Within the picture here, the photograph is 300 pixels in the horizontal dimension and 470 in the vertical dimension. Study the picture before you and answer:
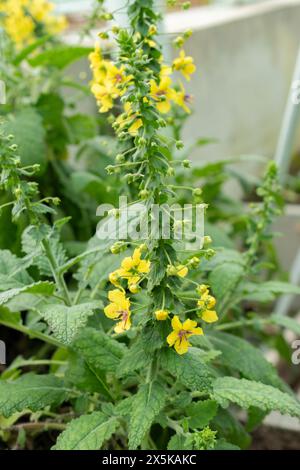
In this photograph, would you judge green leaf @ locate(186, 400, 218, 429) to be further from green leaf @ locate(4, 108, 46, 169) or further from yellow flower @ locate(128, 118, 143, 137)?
green leaf @ locate(4, 108, 46, 169)

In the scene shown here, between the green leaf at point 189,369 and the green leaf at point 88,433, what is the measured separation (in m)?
0.12

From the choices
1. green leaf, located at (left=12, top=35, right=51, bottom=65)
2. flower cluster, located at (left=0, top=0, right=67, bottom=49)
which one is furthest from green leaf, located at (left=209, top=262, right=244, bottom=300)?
flower cluster, located at (left=0, top=0, right=67, bottom=49)

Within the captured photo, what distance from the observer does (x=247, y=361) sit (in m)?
1.12

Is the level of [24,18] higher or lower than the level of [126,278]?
higher

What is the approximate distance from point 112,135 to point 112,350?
3.10ft

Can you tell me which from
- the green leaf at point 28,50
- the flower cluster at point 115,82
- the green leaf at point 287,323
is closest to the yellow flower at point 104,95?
the flower cluster at point 115,82

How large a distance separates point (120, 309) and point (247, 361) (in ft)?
1.16

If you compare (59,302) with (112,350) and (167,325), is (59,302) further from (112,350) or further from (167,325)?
(167,325)

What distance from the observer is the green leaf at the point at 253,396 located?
2.88 ft

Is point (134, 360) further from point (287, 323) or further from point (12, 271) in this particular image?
Result: point (287, 323)

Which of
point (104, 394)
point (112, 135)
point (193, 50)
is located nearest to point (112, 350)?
point (104, 394)

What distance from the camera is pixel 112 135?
5.95ft

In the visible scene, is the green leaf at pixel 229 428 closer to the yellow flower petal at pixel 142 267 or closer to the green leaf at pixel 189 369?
the green leaf at pixel 189 369

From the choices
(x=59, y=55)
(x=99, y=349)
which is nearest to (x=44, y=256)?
(x=99, y=349)
